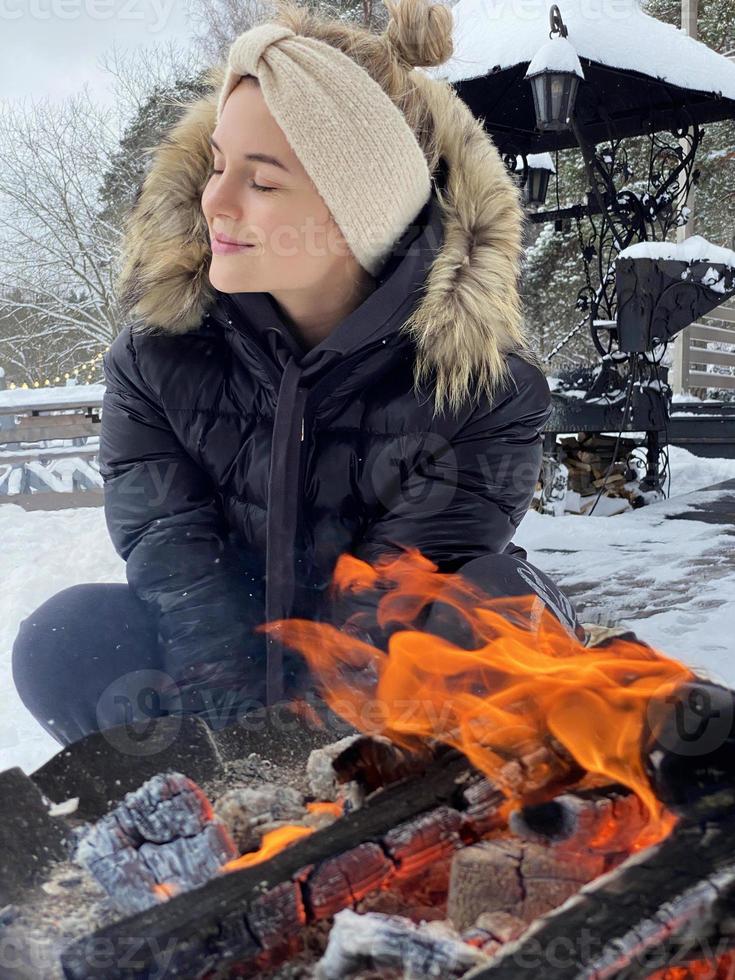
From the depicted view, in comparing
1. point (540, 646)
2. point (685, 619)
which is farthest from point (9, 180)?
point (540, 646)

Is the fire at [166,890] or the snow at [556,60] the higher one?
the snow at [556,60]

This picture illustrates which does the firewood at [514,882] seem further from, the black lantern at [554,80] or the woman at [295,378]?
the black lantern at [554,80]

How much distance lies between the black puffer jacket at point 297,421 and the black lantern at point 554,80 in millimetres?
2761

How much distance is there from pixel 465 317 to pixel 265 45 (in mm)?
672

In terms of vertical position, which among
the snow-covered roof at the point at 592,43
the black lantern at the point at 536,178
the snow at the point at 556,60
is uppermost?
the snow-covered roof at the point at 592,43

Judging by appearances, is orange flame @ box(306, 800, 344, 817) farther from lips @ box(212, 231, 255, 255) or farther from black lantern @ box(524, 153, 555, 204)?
black lantern @ box(524, 153, 555, 204)

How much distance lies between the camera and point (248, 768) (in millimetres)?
1319

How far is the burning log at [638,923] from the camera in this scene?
83 centimetres

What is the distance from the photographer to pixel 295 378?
6.07ft

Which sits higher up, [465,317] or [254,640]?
[465,317]

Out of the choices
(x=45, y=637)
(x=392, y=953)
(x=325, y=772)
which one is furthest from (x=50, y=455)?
(x=392, y=953)

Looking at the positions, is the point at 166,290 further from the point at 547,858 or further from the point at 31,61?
the point at 31,61

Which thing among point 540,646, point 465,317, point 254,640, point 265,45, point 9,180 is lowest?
point 254,640

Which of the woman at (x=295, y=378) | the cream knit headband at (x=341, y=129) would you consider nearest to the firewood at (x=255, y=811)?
the woman at (x=295, y=378)
